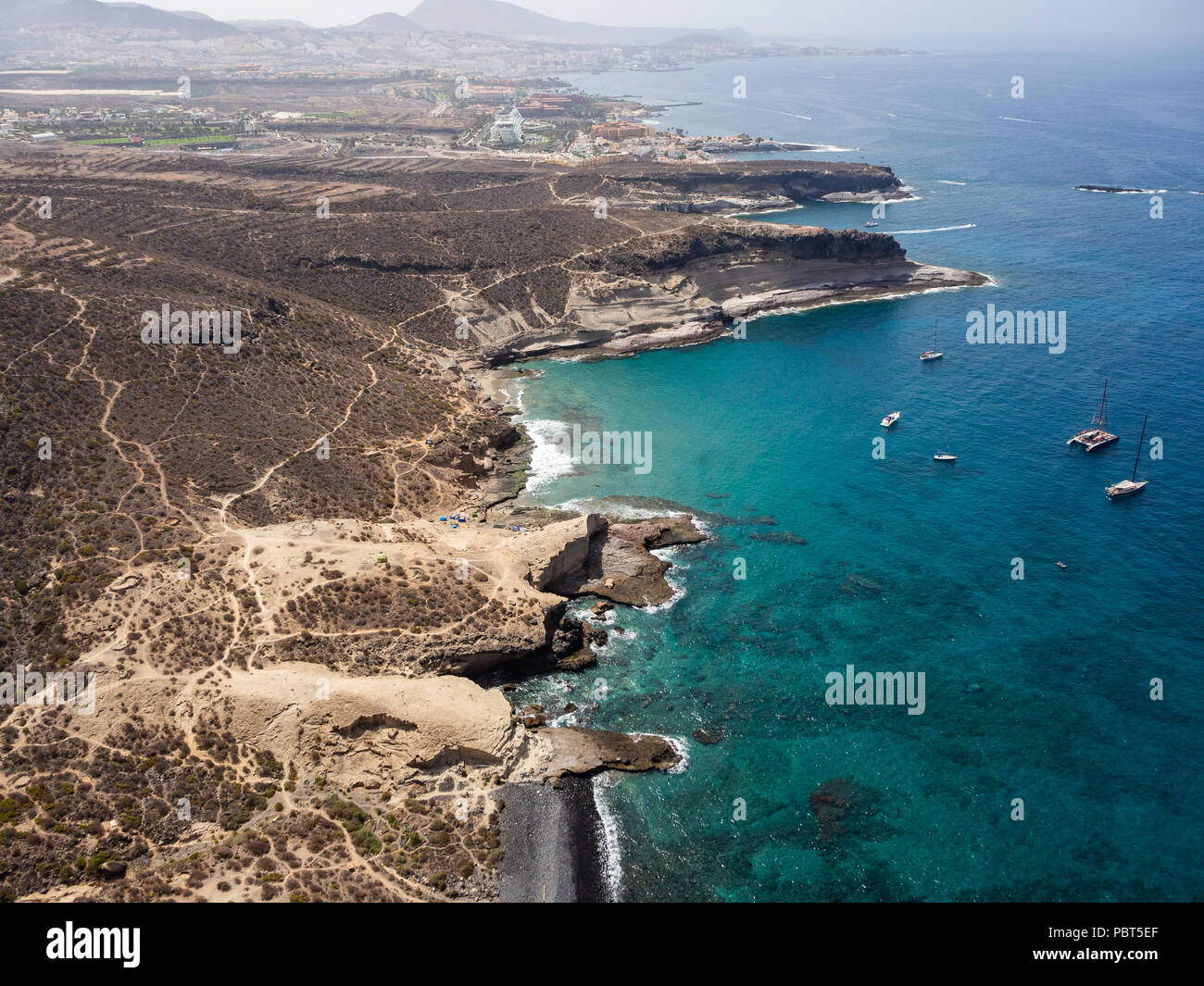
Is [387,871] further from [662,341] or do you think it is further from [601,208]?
[601,208]

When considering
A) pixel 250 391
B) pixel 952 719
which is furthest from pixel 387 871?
pixel 250 391
